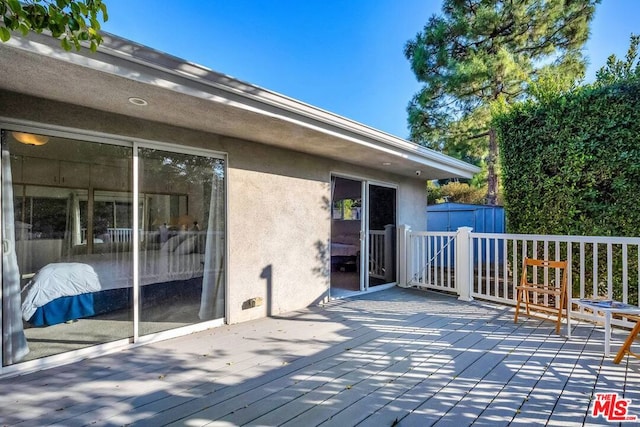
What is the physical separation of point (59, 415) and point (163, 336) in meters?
1.39

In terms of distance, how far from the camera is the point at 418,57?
33.5ft

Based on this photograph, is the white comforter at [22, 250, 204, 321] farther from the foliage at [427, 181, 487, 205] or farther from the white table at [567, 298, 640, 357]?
the foliage at [427, 181, 487, 205]

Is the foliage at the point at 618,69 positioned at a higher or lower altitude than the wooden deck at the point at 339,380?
higher

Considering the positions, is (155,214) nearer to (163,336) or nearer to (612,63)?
(163,336)

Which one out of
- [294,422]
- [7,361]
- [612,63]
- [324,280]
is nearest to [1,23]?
[7,361]

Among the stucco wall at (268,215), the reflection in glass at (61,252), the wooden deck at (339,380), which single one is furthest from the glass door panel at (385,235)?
the reflection in glass at (61,252)

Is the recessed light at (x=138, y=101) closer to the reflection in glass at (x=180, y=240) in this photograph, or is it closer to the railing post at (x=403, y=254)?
the reflection in glass at (x=180, y=240)

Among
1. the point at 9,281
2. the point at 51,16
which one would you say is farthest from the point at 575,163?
the point at 9,281

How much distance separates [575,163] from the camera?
175 inches

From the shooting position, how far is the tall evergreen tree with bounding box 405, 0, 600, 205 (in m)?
8.88

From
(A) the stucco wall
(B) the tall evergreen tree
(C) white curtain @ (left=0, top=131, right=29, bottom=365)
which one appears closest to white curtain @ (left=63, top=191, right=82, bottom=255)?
(C) white curtain @ (left=0, top=131, right=29, bottom=365)

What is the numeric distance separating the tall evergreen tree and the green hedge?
434cm

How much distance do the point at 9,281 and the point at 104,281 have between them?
2.25 ft

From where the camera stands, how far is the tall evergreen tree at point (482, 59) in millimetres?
8875
